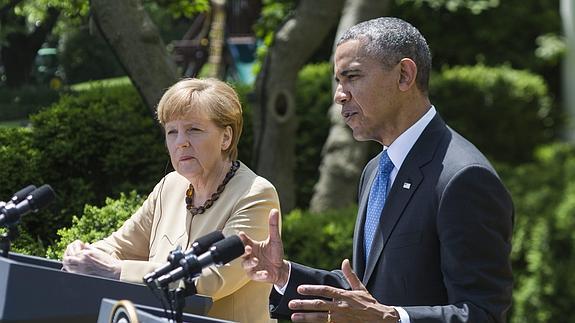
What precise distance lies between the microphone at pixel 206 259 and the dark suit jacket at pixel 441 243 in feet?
2.21

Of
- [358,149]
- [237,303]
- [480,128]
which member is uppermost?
[237,303]

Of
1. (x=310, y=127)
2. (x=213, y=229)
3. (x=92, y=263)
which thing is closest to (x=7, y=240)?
(x=92, y=263)

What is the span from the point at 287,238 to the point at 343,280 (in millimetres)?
4492

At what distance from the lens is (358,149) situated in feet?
32.1

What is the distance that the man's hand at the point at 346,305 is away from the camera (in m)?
3.38

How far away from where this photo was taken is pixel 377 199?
396cm

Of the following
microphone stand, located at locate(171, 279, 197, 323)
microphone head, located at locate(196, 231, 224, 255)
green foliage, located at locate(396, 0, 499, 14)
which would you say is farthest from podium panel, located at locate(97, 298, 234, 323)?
green foliage, located at locate(396, 0, 499, 14)

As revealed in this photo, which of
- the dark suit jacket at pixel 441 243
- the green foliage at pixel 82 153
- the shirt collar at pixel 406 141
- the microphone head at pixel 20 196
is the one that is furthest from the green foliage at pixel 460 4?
the microphone head at pixel 20 196

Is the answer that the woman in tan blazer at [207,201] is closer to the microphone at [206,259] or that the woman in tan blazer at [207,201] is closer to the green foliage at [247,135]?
the microphone at [206,259]

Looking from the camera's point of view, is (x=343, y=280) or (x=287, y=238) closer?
(x=343, y=280)

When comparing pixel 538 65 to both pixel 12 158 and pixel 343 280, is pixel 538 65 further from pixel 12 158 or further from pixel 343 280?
pixel 343 280

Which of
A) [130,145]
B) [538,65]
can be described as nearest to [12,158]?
[130,145]

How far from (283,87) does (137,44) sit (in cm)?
216

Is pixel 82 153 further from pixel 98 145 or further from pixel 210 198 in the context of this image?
pixel 210 198
